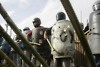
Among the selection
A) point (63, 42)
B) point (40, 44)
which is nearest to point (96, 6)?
point (63, 42)

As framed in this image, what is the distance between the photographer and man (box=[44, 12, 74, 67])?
5453 millimetres

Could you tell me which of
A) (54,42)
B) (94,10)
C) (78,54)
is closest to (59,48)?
(54,42)

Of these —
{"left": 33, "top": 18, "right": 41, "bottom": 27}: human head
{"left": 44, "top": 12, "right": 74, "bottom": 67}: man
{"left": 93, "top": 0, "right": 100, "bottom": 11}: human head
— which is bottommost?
{"left": 44, "top": 12, "right": 74, "bottom": 67}: man

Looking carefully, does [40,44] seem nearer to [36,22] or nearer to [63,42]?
[36,22]

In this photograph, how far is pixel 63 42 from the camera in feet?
17.9

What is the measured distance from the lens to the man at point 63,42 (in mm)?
5453

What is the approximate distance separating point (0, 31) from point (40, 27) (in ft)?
12.9

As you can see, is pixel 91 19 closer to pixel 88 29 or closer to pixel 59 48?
pixel 88 29

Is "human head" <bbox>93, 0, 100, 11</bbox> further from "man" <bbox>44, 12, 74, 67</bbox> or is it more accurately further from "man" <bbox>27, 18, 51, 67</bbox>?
"man" <bbox>27, 18, 51, 67</bbox>

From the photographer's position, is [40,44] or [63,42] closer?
[63,42]

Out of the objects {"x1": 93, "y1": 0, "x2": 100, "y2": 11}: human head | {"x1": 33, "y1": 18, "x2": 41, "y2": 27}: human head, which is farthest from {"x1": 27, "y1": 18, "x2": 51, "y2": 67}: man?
{"x1": 93, "y1": 0, "x2": 100, "y2": 11}: human head

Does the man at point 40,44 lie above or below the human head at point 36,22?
below

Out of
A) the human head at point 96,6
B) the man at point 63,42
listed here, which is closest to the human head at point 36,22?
the man at point 63,42

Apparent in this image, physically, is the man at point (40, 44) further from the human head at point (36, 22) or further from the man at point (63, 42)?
the man at point (63, 42)
